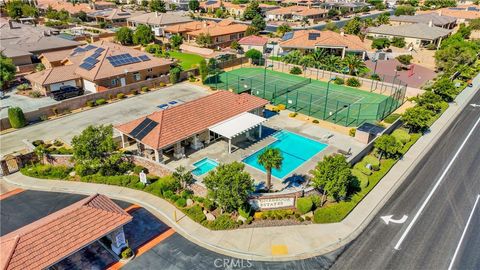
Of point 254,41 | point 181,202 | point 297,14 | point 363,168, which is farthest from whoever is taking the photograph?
point 297,14

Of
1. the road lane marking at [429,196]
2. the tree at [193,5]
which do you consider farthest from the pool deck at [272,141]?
the tree at [193,5]

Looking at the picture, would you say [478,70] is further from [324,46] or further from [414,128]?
[414,128]

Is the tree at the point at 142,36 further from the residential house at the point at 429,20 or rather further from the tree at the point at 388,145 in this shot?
the residential house at the point at 429,20

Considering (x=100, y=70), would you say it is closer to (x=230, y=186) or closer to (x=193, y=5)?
(x=230, y=186)

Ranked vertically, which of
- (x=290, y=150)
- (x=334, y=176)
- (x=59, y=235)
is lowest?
(x=290, y=150)

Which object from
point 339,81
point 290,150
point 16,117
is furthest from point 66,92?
point 339,81

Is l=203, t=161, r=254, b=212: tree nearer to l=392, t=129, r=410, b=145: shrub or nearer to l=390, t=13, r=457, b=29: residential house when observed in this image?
l=392, t=129, r=410, b=145: shrub
